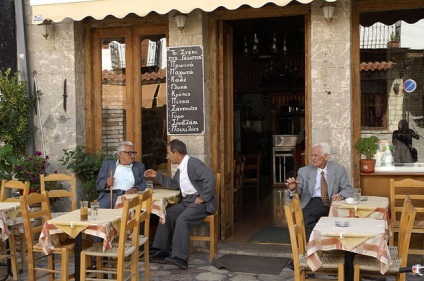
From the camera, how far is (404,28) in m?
7.45

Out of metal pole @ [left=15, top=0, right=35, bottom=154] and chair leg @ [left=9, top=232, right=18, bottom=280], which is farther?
metal pole @ [left=15, top=0, right=35, bottom=154]

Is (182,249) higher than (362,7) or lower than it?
lower

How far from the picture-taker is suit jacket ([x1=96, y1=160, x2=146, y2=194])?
742cm

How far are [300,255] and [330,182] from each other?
5.85ft

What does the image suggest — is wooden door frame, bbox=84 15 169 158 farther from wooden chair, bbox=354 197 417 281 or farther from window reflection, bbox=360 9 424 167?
wooden chair, bbox=354 197 417 281

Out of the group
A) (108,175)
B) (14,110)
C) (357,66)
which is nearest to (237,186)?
(108,175)

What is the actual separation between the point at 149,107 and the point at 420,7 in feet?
12.3

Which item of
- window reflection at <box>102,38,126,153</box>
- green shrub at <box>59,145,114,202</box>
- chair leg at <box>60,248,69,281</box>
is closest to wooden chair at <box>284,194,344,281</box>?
chair leg at <box>60,248,69,281</box>

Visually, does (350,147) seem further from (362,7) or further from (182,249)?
(182,249)

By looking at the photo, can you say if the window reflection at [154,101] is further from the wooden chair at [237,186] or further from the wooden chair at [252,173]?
the wooden chair at [252,173]

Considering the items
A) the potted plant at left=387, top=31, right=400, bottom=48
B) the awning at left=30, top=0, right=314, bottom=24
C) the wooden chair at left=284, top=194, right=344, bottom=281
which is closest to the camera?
the wooden chair at left=284, top=194, right=344, bottom=281

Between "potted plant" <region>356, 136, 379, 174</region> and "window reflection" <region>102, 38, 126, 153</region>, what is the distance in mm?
3276

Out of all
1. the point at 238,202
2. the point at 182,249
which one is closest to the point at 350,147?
the point at 182,249

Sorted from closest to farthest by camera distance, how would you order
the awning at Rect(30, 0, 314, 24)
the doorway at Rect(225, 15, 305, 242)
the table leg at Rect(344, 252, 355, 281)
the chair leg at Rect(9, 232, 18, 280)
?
1. the table leg at Rect(344, 252, 355, 281)
2. the chair leg at Rect(9, 232, 18, 280)
3. the awning at Rect(30, 0, 314, 24)
4. the doorway at Rect(225, 15, 305, 242)
